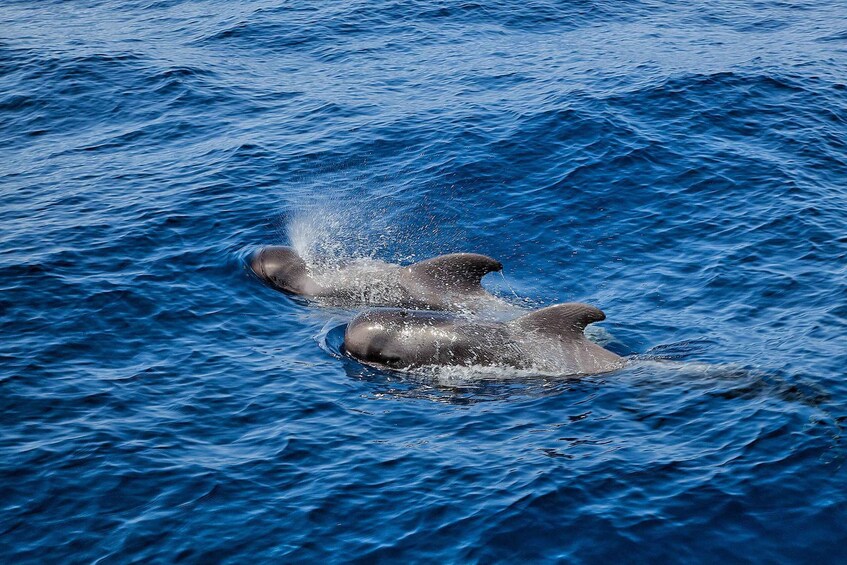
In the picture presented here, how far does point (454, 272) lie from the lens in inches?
734

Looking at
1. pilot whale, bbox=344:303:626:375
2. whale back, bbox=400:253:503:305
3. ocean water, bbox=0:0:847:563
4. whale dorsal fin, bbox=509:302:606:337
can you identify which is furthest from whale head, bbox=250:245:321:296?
whale dorsal fin, bbox=509:302:606:337

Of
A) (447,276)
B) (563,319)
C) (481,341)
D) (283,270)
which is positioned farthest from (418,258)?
(563,319)

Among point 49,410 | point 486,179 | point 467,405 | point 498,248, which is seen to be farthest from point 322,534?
point 486,179

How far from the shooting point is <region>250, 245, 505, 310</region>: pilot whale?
18531mm

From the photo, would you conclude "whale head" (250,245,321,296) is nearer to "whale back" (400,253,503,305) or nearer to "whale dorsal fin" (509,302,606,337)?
"whale back" (400,253,503,305)

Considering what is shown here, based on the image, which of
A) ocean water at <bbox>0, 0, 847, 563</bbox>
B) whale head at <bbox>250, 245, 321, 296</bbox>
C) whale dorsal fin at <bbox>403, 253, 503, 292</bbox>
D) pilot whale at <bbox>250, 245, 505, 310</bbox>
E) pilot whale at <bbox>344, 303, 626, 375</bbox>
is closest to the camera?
ocean water at <bbox>0, 0, 847, 563</bbox>

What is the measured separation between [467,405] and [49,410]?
6.59 meters

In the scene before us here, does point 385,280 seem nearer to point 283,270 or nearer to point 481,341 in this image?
point 283,270

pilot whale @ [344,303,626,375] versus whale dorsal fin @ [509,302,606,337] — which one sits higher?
whale dorsal fin @ [509,302,606,337]

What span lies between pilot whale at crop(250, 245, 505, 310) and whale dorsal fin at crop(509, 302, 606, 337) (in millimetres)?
1627

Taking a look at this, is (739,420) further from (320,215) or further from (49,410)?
(320,215)

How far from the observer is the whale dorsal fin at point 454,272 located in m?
18.2

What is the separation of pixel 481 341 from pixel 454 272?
2.37 meters

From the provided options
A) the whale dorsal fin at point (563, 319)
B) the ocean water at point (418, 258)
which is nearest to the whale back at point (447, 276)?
the ocean water at point (418, 258)
